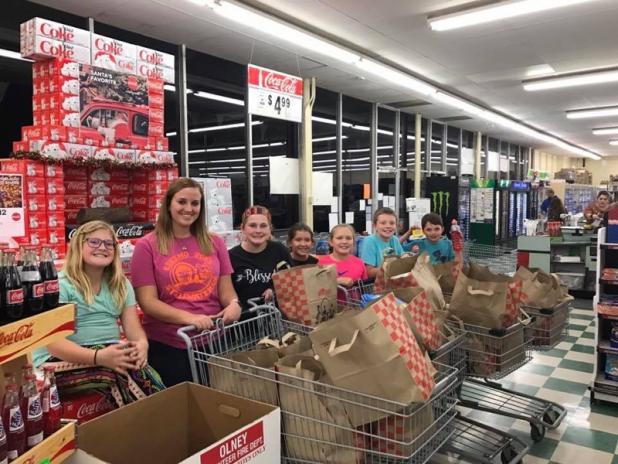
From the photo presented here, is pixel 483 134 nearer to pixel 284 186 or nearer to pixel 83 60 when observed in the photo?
pixel 284 186

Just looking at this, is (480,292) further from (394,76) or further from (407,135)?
(407,135)

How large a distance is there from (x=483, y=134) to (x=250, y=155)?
9.35m

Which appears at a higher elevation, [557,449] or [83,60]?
[83,60]

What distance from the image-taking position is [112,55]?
13.0ft

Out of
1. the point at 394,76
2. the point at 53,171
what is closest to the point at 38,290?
the point at 53,171

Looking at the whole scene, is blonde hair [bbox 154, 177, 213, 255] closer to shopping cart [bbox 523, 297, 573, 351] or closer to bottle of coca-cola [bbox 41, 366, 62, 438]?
bottle of coca-cola [bbox 41, 366, 62, 438]

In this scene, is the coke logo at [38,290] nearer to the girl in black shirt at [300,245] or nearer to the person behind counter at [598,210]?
the girl in black shirt at [300,245]

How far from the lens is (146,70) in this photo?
13.9ft

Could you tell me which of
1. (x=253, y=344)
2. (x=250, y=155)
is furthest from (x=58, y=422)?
(x=250, y=155)

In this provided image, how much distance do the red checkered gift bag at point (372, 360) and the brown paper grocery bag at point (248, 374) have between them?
0.26 metres

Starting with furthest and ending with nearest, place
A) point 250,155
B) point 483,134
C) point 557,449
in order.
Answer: point 483,134 → point 250,155 → point 557,449

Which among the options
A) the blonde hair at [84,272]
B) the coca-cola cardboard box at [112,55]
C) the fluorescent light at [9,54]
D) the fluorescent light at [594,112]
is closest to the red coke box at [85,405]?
the blonde hair at [84,272]

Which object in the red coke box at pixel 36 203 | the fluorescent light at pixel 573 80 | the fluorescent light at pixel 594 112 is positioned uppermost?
the fluorescent light at pixel 594 112

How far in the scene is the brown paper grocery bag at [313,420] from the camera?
5.47ft
